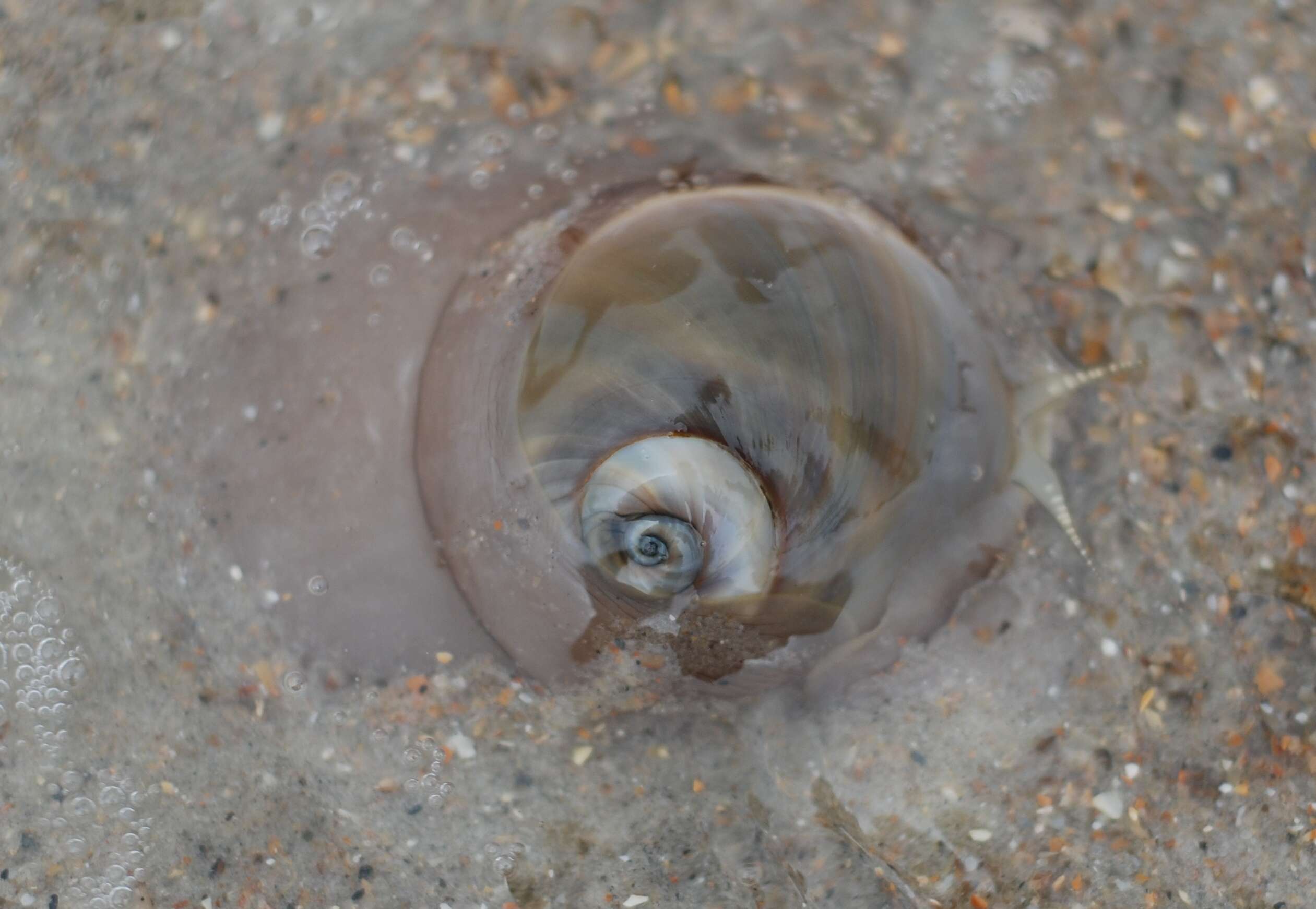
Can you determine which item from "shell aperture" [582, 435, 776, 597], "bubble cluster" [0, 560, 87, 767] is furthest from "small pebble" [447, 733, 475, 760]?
"bubble cluster" [0, 560, 87, 767]

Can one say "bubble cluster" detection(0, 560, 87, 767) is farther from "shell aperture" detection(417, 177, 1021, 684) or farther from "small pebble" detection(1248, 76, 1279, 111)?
"small pebble" detection(1248, 76, 1279, 111)

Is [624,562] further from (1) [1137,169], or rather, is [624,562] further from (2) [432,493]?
(1) [1137,169]

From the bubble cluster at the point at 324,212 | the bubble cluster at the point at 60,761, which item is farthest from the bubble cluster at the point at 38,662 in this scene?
the bubble cluster at the point at 324,212

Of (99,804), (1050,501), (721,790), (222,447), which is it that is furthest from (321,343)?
(1050,501)

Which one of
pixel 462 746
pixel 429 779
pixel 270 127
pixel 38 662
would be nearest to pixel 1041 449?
pixel 462 746

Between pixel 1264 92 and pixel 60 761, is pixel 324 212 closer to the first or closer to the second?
pixel 60 761

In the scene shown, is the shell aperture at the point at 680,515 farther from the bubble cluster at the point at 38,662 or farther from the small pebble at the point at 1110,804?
the bubble cluster at the point at 38,662
